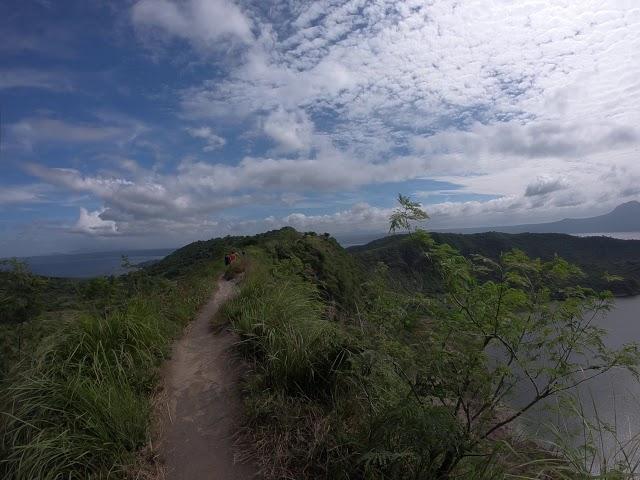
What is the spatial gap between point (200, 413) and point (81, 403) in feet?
3.96

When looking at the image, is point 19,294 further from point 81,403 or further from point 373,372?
point 373,372

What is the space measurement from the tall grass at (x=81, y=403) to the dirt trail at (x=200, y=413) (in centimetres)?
28

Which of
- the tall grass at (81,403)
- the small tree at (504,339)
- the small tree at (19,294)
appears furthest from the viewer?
the small tree at (19,294)

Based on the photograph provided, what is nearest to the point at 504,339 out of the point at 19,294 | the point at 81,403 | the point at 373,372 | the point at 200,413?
the point at 373,372

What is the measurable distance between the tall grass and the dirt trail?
0.28 meters

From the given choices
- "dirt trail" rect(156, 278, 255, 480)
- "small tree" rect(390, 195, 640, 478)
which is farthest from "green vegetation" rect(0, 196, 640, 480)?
"dirt trail" rect(156, 278, 255, 480)

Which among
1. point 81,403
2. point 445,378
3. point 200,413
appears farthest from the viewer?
point 200,413

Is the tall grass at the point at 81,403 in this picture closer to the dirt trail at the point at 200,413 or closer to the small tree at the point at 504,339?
the dirt trail at the point at 200,413

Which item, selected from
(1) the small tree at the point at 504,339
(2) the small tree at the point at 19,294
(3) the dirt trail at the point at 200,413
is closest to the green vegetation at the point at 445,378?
(1) the small tree at the point at 504,339

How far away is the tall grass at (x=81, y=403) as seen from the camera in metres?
3.02

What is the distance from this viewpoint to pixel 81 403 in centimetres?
343

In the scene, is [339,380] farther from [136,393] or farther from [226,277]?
[226,277]

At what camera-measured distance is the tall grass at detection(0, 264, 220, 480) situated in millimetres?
3018

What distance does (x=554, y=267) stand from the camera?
2459 mm
